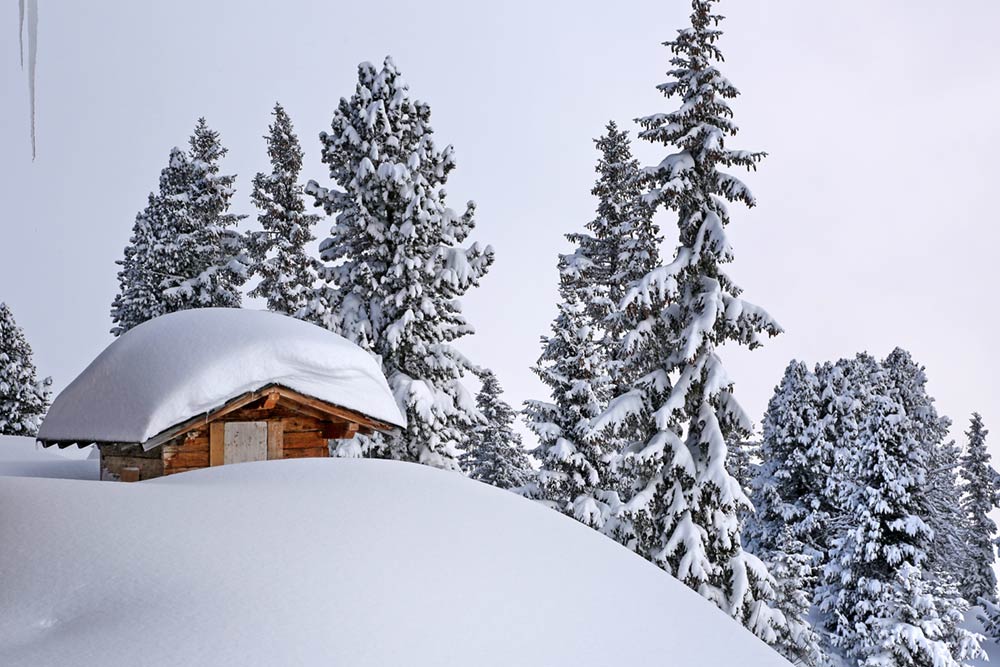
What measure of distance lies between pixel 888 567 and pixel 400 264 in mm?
22164

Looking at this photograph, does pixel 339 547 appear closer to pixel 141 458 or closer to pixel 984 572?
pixel 141 458

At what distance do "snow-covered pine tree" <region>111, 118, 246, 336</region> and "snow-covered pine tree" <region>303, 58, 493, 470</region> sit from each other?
32.4 ft

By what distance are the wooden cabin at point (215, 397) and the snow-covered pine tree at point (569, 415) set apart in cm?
868

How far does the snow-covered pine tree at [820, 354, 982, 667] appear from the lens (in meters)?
20.0

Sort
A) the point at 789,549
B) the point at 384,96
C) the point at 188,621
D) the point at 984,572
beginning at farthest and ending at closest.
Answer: the point at 984,572
the point at 789,549
the point at 384,96
the point at 188,621

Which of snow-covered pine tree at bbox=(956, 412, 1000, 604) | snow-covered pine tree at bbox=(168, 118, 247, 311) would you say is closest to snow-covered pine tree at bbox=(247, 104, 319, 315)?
snow-covered pine tree at bbox=(168, 118, 247, 311)

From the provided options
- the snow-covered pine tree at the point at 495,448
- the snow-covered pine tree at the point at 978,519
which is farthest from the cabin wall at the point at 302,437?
the snow-covered pine tree at the point at 978,519

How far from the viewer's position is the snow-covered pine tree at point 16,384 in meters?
30.7

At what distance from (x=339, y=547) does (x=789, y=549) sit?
23.2 meters

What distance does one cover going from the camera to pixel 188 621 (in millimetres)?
3334

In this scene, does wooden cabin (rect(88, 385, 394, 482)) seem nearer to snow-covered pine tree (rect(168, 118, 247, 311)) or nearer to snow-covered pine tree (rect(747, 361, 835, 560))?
snow-covered pine tree (rect(168, 118, 247, 311))

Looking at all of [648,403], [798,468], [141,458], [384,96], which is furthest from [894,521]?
[141,458]

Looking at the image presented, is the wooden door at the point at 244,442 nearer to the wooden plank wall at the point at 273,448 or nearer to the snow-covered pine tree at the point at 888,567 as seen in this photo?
A: the wooden plank wall at the point at 273,448

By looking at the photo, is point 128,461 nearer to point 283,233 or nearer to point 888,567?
point 283,233
